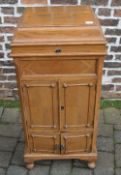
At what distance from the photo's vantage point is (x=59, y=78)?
1.93m

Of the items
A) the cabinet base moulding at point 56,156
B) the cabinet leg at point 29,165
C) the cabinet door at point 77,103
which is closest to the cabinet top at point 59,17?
the cabinet door at point 77,103

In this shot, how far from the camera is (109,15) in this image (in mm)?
2801

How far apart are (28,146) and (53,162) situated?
33cm

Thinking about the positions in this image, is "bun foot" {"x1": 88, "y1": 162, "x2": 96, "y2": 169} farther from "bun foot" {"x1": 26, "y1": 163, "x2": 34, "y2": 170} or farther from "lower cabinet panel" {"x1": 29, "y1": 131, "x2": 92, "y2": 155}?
"bun foot" {"x1": 26, "y1": 163, "x2": 34, "y2": 170}

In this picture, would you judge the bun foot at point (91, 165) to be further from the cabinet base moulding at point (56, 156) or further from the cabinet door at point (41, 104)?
the cabinet door at point (41, 104)

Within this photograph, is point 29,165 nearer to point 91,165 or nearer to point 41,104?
point 91,165

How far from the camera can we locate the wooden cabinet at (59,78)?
1.81 metres

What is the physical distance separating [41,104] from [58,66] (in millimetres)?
356

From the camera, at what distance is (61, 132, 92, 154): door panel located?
225cm

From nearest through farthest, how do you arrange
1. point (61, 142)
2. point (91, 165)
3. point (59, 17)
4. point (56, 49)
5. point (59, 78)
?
point (56, 49) → point (59, 78) → point (59, 17) → point (61, 142) → point (91, 165)

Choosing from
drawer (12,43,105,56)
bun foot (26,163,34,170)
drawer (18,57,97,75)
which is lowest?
bun foot (26,163,34,170)

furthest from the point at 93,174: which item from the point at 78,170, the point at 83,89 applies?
the point at 83,89

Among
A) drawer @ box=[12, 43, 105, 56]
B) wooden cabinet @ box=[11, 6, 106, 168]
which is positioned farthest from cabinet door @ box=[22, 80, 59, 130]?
drawer @ box=[12, 43, 105, 56]

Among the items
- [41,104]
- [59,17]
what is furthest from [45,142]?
[59,17]
